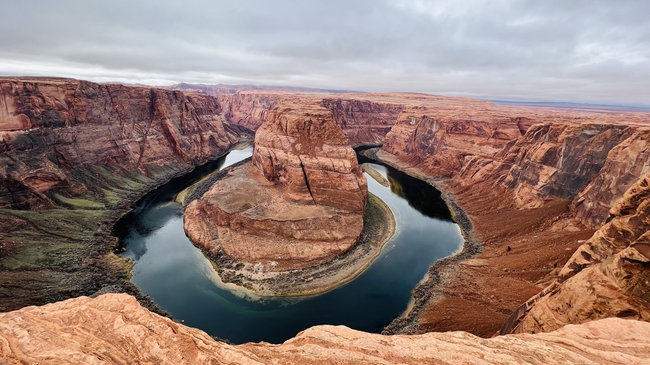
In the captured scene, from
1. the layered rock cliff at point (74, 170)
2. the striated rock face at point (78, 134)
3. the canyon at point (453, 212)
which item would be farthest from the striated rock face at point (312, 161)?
the striated rock face at point (78, 134)

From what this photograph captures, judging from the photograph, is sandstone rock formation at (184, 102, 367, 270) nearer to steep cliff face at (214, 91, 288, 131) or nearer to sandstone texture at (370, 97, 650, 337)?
sandstone texture at (370, 97, 650, 337)

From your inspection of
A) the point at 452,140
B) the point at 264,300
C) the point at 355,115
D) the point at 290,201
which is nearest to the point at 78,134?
the point at 290,201

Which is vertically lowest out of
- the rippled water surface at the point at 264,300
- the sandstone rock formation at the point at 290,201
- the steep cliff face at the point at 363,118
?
the rippled water surface at the point at 264,300

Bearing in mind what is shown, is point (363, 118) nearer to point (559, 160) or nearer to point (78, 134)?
point (559, 160)

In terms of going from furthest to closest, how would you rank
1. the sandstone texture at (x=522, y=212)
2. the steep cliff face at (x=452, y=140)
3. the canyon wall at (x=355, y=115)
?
the canyon wall at (x=355, y=115) < the steep cliff face at (x=452, y=140) < the sandstone texture at (x=522, y=212)

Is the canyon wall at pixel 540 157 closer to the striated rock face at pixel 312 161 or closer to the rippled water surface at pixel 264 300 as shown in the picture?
the rippled water surface at pixel 264 300

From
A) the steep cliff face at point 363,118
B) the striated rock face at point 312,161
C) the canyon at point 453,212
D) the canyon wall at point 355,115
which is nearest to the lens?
the canyon at point 453,212

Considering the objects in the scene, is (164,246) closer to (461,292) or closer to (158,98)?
(461,292)
